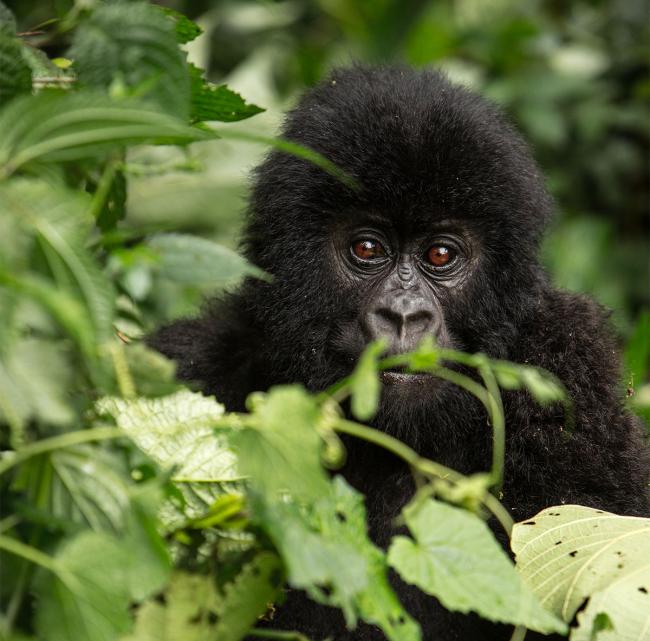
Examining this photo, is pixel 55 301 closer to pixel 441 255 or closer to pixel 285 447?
pixel 285 447

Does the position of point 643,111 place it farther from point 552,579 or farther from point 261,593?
point 261,593

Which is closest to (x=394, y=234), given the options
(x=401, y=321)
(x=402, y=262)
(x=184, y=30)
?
(x=402, y=262)

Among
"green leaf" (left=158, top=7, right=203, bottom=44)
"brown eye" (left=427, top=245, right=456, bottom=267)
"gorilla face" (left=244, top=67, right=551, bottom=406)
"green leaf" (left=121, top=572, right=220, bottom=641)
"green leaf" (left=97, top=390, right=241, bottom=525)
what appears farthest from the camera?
"brown eye" (left=427, top=245, right=456, bottom=267)

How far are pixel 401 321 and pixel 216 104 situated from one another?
97 centimetres

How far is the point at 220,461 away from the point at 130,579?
56 cm

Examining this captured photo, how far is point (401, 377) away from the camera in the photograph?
3127 mm

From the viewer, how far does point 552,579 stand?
218 cm

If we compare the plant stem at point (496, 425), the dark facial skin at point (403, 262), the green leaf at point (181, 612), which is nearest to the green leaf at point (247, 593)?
the green leaf at point (181, 612)

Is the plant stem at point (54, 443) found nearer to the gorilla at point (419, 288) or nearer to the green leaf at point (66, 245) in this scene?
the green leaf at point (66, 245)

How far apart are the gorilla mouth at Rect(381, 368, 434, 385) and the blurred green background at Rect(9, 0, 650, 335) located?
3.77 meters

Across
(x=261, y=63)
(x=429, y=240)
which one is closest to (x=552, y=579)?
(x=429, y=240)

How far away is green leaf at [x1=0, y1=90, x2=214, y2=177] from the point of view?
5.06 feet

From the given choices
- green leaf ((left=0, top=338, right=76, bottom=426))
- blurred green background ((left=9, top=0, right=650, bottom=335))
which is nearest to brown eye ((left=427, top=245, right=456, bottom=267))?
green leaf ((left=0, top=338, right=76, bottom=426))

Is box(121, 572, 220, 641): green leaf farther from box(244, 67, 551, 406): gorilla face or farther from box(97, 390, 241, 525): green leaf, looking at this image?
box(244, 67, 551, 406): gorilla face
